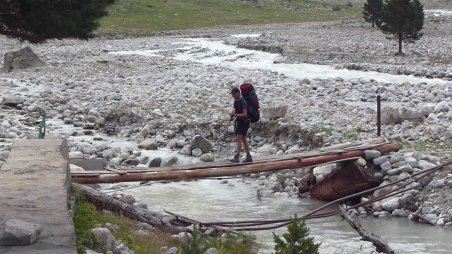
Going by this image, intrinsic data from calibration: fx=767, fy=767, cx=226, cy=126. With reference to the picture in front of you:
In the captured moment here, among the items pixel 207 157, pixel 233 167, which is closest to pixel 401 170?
pixel 233 167

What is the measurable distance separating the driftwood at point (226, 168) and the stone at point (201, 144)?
518 cm

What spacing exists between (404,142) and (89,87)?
18.0m

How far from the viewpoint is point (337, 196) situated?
17.1 meters

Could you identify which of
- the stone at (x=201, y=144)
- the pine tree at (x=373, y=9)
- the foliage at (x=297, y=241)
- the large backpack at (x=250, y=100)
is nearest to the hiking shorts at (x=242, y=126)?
the large backpack at (x=250, y=100)

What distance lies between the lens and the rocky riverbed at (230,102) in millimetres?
20516

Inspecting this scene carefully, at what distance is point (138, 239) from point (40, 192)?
6.44ft

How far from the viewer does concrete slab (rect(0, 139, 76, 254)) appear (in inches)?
291

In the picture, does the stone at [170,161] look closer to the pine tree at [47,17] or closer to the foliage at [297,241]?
the pine tree at [47,17]

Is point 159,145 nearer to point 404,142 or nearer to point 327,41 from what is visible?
point 404,142

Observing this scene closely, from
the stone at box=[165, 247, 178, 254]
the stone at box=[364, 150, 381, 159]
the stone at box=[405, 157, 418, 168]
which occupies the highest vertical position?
the stone at box=[165, 247, 178, 254]

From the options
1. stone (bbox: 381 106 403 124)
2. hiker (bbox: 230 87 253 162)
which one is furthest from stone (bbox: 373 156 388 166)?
stone (bbox: 381 106 403 124)

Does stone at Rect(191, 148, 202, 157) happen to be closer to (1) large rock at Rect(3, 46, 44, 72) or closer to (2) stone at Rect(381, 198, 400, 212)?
(2) stone at Rect(381, 198, 400, 212)

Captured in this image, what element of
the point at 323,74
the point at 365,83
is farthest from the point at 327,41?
the point at 365,83

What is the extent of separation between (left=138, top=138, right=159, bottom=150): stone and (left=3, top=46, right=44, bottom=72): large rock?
67.5 ft
